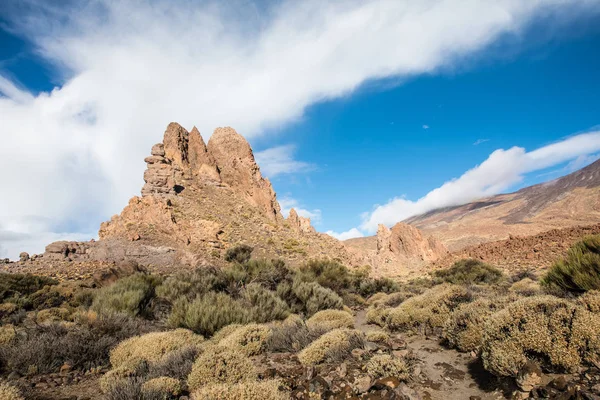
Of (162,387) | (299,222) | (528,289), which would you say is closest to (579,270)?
(528,289)

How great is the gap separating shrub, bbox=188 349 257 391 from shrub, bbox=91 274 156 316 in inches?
227

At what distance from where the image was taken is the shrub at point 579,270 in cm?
810

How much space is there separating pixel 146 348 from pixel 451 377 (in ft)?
21.6

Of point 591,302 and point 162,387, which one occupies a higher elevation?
point 162,387

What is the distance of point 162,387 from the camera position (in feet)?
15.2

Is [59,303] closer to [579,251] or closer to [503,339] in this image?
[503,339]

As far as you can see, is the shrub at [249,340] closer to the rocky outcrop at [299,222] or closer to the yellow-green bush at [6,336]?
the yellow-green bush at [6,336]

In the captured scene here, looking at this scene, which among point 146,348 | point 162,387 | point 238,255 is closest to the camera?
point 162,387

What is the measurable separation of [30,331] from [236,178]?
39.9m

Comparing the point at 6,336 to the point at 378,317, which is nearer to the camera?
the point at 6,336

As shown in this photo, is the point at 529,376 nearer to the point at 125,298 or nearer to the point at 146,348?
the point at 146,348

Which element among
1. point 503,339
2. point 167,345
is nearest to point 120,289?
point 167,345

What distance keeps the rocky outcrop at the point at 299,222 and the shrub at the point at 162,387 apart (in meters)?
38.9

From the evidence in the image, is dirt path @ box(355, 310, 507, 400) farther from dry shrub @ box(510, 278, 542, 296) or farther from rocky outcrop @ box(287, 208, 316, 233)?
rocky outcrop @ box(287, 208, 316, 233)
